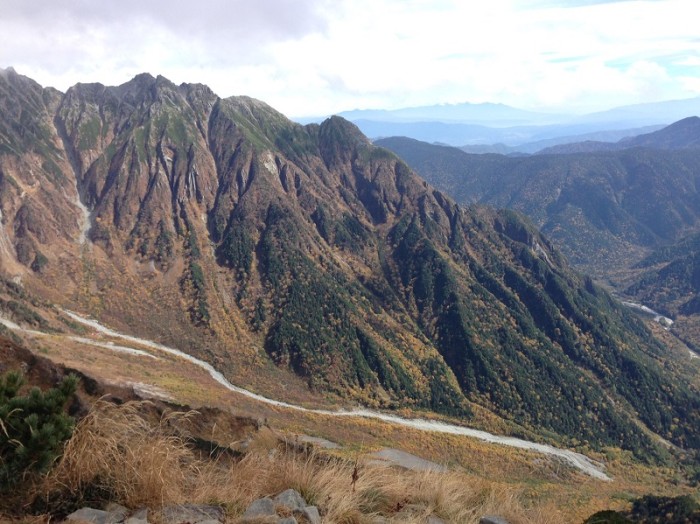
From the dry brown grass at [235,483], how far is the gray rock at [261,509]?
0.24 meters

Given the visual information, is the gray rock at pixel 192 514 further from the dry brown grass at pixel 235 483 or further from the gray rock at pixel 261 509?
the gray rock at pixel 261 509

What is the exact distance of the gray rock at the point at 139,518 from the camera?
631 centimetres

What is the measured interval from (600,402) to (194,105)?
189 metres

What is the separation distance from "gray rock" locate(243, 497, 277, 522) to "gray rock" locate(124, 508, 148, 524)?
1.43 metres

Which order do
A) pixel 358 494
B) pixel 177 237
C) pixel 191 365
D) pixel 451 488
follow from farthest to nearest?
pixel 177 237
pixel 191 365
pixel 451 488
pixel 358 494

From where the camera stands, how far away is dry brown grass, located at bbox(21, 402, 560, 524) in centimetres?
689

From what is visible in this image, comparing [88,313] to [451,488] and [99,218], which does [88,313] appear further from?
[451,488]

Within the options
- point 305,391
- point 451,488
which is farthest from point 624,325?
point 451,488

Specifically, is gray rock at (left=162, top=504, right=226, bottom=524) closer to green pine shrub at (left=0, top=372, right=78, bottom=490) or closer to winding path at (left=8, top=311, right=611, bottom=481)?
green pine shrub at (left=0, top=372, right=78, bottom=490)

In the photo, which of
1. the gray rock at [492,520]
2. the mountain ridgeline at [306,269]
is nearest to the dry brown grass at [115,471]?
the gray rock at [492,520]

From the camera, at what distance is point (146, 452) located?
7281 millimetres

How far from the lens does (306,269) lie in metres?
146

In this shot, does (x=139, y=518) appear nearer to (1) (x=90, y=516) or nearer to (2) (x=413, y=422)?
(1) (x=90, y=516)

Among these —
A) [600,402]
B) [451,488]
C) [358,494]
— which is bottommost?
[600,402]
